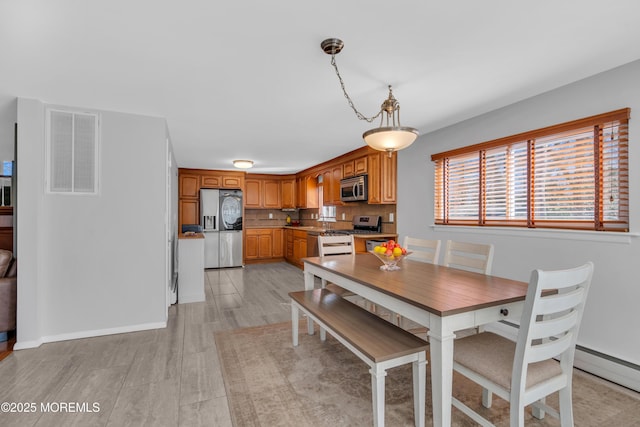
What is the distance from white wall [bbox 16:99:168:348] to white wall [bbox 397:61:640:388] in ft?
11.3

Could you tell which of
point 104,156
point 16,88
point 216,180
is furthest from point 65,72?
point 216,180

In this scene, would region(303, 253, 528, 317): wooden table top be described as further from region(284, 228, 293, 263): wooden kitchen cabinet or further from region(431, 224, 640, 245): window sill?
region(284, 228, 293, 263): wooden kitchen cabinet

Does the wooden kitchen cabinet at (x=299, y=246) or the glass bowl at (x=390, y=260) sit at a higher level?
the glass bowl at (x=390, y=260)

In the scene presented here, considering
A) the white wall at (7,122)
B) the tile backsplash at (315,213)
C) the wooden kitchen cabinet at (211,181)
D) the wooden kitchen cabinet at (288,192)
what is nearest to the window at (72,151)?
the white wall at (7,122)

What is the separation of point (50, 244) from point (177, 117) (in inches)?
67.3

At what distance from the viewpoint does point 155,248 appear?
328 cm

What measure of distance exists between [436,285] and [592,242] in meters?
1.52

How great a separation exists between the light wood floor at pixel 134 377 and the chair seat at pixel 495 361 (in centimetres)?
120

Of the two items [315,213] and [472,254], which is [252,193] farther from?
[472,254]

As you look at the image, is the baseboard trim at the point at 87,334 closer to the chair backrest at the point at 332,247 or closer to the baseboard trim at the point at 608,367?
the chair backrest at the point at 332,247

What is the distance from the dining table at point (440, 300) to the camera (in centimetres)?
145

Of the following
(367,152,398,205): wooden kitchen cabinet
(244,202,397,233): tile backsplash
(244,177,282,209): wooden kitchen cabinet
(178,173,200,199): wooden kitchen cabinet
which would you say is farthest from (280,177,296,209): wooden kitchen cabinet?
(367,152,398,205): wooden kitchen cabinet

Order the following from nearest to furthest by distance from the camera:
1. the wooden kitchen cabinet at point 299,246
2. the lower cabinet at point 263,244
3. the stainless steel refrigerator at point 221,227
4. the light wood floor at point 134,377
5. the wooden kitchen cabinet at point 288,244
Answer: the light wood floor at point 134,377 → the wooden kitchen cabinet at point 299,246 → the stainless steel refrigerator at point 221,227 → the wooden kitchen cabinet at point 288,244 → the lower cabinet at point 263,244

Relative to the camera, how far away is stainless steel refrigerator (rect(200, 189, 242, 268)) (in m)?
6.66
